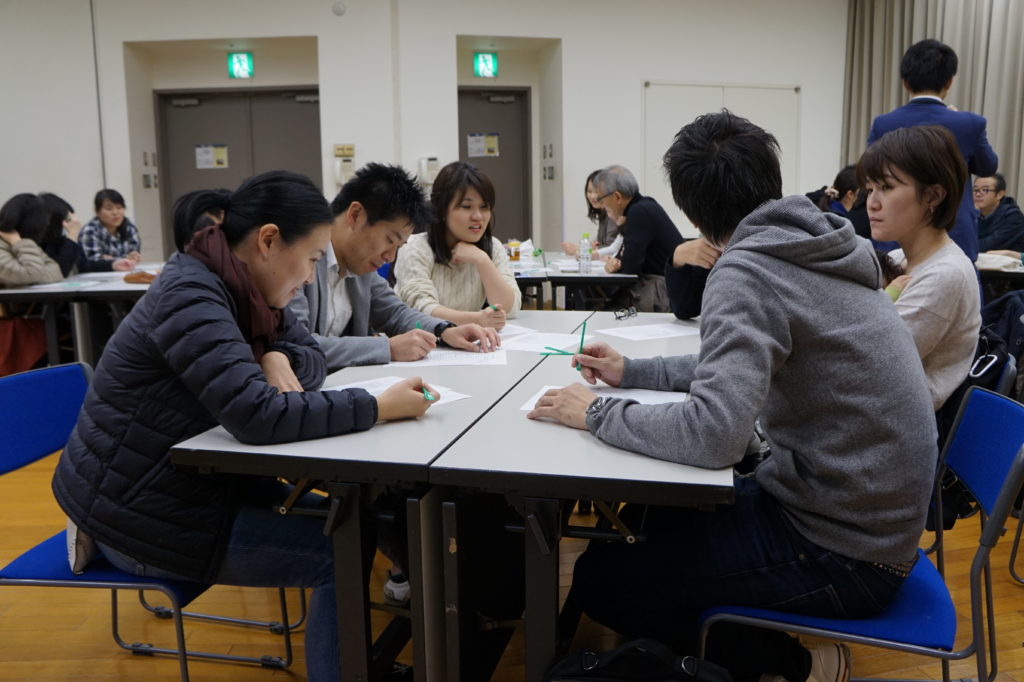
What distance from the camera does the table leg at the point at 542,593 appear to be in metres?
1.29

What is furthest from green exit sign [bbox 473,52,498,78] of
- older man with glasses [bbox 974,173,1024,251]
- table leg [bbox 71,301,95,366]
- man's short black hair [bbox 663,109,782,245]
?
man's short black hair [bbox 663,109,782,245]

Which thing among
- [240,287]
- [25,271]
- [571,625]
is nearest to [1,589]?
[240,287]

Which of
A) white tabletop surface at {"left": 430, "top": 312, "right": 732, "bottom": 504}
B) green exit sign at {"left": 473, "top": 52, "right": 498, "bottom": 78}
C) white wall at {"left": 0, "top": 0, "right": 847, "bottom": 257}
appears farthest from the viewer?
green exit sign at {"left": 473, "top": 52, "right": 498, "bottom": 78}

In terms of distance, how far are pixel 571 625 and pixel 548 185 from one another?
21.8 ft

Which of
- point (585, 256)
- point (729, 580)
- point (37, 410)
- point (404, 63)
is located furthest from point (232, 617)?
point (404, 63)

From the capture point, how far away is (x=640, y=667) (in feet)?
4.05

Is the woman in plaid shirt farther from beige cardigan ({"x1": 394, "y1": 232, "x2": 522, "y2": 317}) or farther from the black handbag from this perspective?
the black handbag

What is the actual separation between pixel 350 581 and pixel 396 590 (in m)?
0.83

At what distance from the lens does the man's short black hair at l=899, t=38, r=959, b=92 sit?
3.27 m

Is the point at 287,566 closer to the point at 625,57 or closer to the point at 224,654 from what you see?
the point at 224,654

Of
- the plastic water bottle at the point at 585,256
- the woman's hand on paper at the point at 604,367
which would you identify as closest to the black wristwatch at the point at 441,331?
the woman's hand on paper at the point at 604,367

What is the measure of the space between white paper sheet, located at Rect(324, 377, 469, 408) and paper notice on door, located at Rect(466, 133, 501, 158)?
646cm

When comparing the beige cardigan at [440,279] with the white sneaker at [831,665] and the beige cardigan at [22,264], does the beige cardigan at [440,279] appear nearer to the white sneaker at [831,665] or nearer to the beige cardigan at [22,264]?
the white sneaker at [831,665]

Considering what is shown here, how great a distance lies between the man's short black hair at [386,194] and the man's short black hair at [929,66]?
231cm
